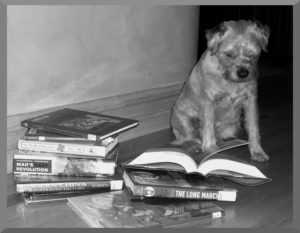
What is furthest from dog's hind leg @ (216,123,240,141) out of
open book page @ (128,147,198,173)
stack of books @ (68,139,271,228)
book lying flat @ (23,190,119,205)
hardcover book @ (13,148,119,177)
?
book lying flat @ (23,190,119,205)

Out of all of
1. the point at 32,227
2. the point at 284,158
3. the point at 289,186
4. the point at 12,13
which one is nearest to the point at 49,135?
the point at 32,227

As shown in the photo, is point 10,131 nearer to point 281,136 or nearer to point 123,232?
point 123,232

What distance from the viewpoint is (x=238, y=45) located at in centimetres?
226

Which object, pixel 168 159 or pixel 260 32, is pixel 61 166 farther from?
pixel 260 32

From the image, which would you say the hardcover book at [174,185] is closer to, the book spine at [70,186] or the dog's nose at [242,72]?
the book spine at [70,186]

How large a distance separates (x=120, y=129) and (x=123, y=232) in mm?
651

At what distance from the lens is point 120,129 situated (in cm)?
208

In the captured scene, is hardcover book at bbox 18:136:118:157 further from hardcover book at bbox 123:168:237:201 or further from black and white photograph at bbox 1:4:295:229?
hardcover book at bbox 123:168:237:201

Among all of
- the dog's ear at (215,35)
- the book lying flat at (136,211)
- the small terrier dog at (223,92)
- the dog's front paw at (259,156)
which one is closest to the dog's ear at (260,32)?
the small terrier dog at (223,92)

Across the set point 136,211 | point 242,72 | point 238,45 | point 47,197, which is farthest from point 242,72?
point 47,197

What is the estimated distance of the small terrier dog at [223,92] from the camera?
229 cm

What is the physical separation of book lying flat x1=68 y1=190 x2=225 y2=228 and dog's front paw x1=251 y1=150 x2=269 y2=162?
2.56 feet

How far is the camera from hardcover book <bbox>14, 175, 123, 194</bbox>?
1.82 m

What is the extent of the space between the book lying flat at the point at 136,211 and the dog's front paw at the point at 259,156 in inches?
30.8
